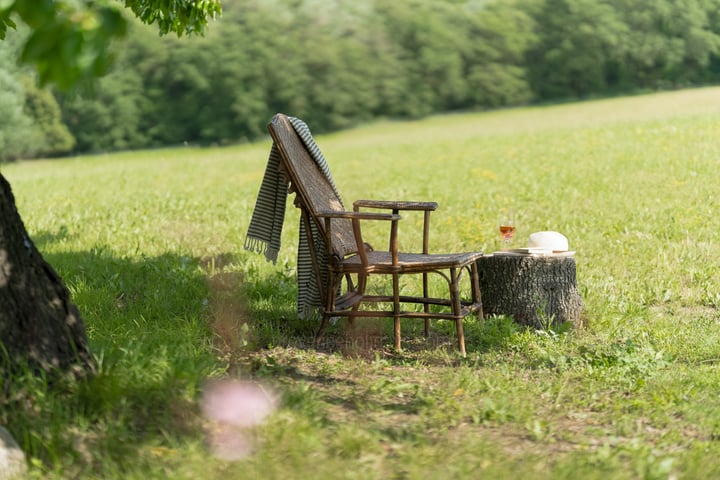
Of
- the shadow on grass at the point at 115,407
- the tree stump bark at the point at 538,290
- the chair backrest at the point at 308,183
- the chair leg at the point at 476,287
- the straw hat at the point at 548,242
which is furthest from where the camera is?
the straw hat at the point at 548,242

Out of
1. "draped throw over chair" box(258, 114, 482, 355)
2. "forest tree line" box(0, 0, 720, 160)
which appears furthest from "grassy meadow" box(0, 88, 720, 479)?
"forest tree line" box(0, 0, 720, 160)

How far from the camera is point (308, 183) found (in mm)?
5109

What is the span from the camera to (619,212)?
1007 cm

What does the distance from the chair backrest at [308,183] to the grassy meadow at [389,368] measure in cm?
61

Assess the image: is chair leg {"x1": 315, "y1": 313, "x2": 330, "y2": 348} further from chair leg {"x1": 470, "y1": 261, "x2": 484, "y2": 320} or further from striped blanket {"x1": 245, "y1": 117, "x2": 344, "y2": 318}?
chair leg {"x1": 470, "y1": 261, "x2": 484, "y2": 320}

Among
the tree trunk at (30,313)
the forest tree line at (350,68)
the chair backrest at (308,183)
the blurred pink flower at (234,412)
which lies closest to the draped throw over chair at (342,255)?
the chair backrest at (308,183)

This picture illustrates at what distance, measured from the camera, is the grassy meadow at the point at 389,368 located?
3.20 meters

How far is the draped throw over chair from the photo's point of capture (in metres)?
4.77

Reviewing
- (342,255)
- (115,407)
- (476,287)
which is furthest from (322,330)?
(115,407)

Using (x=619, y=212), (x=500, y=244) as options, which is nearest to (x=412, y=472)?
(x=500, y=244)

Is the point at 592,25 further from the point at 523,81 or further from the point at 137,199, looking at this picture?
the point at 137,199

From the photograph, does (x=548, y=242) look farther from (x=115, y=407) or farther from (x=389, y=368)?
(x=115, y=407)

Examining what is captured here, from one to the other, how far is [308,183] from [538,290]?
63.0 inches

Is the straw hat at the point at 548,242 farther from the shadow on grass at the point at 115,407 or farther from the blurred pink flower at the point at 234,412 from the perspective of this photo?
the blurred pink flower at the point at 234,412
